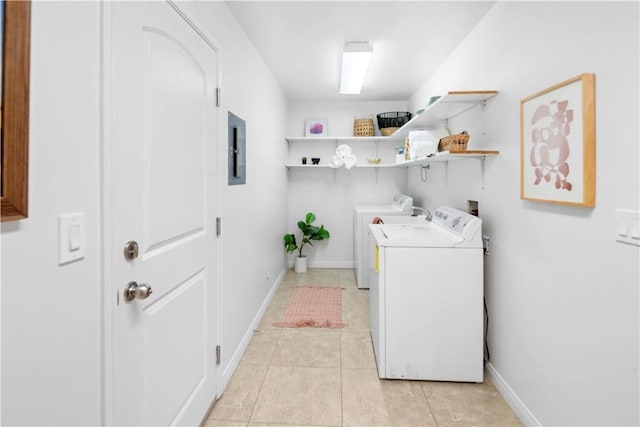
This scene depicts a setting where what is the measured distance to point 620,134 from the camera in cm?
114

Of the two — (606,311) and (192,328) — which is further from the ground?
(606,311)

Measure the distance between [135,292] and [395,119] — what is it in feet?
12.4

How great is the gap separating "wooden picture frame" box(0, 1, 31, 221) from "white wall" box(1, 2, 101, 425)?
1.3 inches

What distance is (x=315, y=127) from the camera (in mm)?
4539

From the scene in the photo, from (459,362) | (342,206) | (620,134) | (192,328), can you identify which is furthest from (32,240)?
(342,206)

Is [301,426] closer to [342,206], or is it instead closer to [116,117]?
[116,117]

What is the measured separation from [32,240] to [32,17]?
0.50m

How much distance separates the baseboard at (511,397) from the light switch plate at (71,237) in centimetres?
209

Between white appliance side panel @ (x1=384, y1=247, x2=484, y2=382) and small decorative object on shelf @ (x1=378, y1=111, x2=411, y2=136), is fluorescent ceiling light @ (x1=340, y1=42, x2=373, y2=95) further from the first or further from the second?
white appliance side panel @ (x1=384, y1=247, x2=484, y2=382)

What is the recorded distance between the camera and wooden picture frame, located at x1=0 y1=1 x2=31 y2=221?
2.15 feet

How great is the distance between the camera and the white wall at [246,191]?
1942mm

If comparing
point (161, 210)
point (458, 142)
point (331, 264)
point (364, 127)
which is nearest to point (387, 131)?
point (364, 127)

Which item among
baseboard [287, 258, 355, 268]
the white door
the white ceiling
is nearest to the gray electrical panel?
the white door

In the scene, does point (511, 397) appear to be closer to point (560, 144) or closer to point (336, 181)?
point (560, 144)
